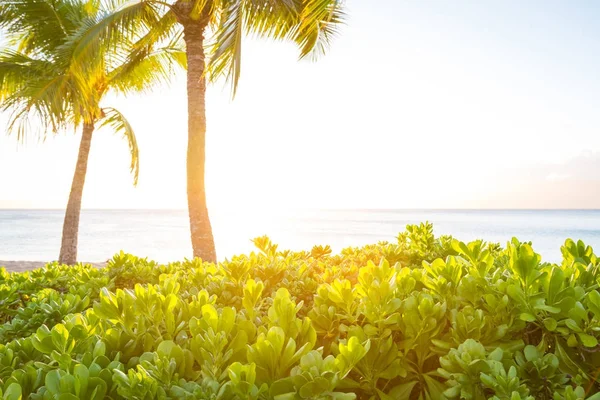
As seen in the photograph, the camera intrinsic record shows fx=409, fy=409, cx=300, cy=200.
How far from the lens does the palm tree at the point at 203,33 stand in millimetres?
6723

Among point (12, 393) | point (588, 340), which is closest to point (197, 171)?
point (12, 393)

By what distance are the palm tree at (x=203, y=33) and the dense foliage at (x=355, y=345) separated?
17.5 ft

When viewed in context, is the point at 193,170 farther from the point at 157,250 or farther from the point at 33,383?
the point at 157,250

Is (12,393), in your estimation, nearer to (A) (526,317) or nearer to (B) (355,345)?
(B) (355,345)

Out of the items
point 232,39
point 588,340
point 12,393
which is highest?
point 232,39

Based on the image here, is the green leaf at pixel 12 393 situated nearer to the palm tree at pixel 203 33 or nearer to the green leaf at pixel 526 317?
the green leaf at pixel 526 317

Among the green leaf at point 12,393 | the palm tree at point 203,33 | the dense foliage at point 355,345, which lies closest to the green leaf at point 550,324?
the dense foliage at point 355,345

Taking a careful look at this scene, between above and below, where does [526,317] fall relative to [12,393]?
above

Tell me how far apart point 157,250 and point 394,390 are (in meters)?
35.5

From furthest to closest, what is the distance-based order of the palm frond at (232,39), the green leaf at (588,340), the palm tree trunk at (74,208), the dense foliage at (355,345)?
the palm tree trunk at (74,208) → the palm frond at (232,39) → the green leaf at (588,340) → the dense foliage at (355,345)

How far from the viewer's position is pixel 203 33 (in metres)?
8.16

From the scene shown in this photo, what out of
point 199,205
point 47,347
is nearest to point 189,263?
point 47,347

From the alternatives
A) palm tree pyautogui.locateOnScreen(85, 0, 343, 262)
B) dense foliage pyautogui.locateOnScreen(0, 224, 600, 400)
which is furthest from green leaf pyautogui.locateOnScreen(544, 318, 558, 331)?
palm tree pyautogui.locateOnScreen(85, 0, 343, 262)

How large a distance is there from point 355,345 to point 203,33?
8.24 metres
